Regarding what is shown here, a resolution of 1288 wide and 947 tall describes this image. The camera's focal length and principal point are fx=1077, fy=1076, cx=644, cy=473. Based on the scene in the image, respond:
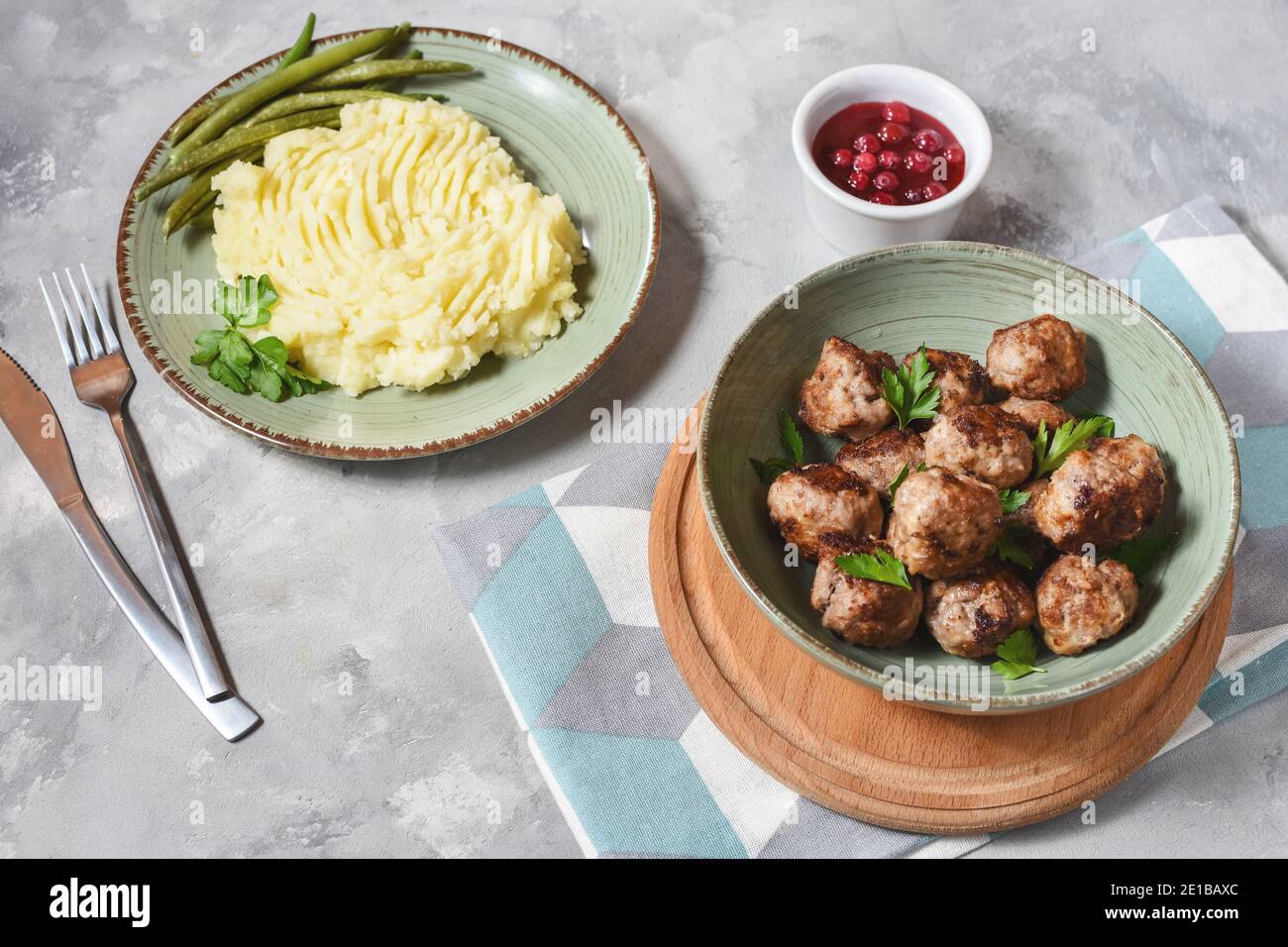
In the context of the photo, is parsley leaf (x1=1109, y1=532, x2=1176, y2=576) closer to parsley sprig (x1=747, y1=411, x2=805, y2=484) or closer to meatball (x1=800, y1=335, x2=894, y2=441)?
meatball (x1=800, y1=335, x2=894, y2=441)

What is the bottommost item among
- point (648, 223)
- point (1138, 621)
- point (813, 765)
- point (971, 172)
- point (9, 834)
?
point (9, 834)

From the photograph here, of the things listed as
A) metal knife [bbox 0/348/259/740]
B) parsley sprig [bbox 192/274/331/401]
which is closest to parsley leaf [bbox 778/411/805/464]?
parsley sprig [bbox 192/274/331/401]

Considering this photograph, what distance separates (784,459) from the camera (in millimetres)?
3576

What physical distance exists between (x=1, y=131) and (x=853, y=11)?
403cm

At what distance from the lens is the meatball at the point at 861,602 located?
3.09 meters

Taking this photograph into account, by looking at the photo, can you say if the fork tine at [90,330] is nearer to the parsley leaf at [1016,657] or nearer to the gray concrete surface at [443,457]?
the gray concrete surface at [443,457]

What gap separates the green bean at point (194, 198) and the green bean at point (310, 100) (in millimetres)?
142

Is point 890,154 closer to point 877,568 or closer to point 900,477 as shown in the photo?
point 900,477

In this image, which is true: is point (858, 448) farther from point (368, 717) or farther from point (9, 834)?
point (9, 834)

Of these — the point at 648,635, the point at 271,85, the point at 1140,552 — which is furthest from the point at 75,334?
the point at 1140,552

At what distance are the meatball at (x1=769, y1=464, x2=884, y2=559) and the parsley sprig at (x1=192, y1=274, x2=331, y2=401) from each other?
1939 millimetres

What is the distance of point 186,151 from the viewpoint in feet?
14.6

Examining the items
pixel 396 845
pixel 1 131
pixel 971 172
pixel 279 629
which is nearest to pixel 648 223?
pixel 971 172

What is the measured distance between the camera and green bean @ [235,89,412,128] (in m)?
4.55
